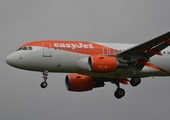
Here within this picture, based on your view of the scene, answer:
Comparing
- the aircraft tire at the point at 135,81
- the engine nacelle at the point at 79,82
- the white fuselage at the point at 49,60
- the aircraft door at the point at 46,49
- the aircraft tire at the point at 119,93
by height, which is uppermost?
the aircraft door at the point at 46,49

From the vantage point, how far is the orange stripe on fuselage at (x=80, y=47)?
56.7 metres

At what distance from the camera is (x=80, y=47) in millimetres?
56906

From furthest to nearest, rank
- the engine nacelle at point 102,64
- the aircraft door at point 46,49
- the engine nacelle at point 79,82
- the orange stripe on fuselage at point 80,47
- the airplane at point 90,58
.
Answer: the engine nacelle at point 79,82 < the orange stripe on fuselage at point 80,47 < the aircraft door at point 46,49 < the airplane at point 90,58 < the engine nacelle at point 102,64

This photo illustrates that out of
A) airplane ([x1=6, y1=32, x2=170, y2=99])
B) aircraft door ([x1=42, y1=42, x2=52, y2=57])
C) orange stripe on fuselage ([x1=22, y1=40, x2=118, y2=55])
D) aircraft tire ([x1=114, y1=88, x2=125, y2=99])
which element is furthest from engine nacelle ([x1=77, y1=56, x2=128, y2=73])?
aircraft tire ([x1=114, y1=88, x2=125, y2=99])

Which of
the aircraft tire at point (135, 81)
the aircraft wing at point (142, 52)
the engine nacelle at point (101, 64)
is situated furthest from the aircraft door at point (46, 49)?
the aircraft tire at point (135, 81)

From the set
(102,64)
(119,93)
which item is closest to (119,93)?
(119,93)

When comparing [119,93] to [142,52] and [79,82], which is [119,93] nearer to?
[79,82]

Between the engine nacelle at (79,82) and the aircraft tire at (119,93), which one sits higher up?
the engine nacelle at (79,82)

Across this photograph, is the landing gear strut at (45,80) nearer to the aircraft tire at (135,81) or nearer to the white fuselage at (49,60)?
the white fuselage at (49,60)

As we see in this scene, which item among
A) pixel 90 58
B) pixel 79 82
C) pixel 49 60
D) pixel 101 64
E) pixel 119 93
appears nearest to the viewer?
pixel 101 64

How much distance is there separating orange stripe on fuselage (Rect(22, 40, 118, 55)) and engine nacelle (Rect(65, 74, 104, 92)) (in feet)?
15.3

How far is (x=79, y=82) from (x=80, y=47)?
515 cm

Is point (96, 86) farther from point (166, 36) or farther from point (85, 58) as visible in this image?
point (166, 36)

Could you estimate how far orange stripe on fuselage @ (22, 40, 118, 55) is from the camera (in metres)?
56.7
